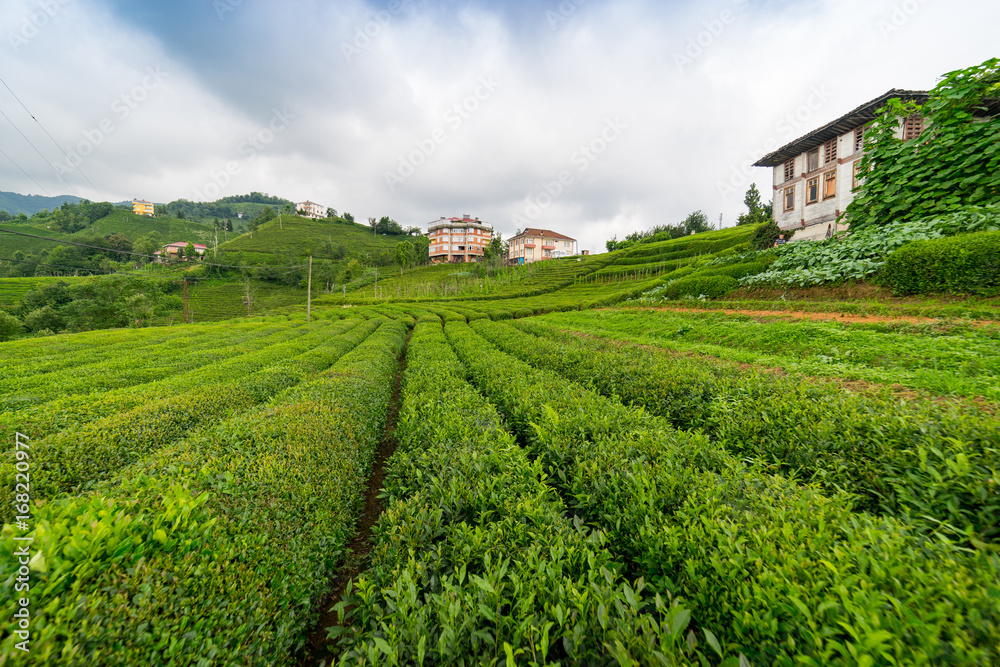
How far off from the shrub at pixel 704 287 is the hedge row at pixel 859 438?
13.3m

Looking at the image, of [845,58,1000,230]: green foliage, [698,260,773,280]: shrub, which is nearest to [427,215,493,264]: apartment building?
[698,260,773,280]: shrub

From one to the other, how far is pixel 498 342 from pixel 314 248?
295 ft

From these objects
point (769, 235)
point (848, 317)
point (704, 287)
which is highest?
point (769, 235)

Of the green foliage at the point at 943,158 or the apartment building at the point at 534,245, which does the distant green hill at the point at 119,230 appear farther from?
the green foliage at the point at 943,158

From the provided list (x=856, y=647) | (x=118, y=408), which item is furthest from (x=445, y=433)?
(x=118, y=408)

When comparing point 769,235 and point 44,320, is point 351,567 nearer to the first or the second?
point 769,235

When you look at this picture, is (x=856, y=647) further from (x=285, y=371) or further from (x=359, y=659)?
(x=285, y=371)

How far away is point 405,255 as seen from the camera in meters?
A: 76.4

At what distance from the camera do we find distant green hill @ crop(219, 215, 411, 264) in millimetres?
84250

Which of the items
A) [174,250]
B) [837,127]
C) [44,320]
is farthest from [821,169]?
[174,250]

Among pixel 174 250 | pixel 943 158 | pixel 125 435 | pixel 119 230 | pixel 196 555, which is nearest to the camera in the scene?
pixel 196 555

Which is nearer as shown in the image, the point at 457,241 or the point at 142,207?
the point at 457,241

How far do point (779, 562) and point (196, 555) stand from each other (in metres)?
3.94

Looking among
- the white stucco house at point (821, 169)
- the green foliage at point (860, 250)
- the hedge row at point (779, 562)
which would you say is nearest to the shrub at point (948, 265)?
the green foliage at point (860, 250)
